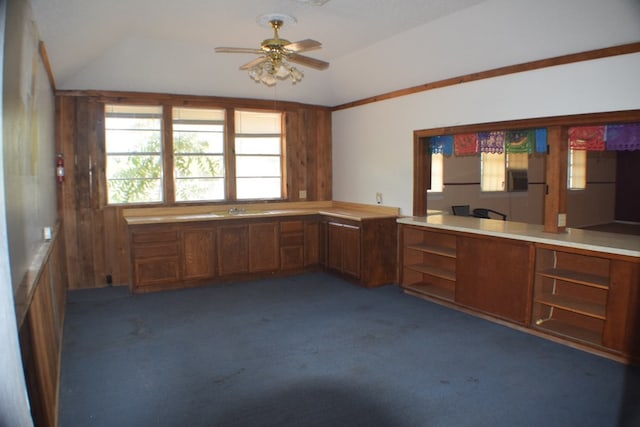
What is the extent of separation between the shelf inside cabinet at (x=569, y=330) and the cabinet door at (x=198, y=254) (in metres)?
3.71

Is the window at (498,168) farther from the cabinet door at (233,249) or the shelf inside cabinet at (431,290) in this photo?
the cabinet door at (233,249)

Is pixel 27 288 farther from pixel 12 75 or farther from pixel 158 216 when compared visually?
pixel 158 216

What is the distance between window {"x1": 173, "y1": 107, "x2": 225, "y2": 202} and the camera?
5.79 meters

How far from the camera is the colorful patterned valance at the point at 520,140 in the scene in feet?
14.4

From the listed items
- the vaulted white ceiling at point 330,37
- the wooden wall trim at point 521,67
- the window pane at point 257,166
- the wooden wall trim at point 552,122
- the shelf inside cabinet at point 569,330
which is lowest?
the shelf inside cabinet at point 569,330

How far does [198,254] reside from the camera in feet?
17.9

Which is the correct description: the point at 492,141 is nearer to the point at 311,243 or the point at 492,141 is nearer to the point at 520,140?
the point at 520,140

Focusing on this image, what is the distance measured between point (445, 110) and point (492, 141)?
607mm

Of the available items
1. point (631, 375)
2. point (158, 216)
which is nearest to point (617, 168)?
point (631, 375)

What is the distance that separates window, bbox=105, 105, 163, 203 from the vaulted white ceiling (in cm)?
33

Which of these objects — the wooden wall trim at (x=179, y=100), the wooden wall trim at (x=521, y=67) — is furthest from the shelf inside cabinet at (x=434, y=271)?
the wooden wall trim at (x=179, y=100)

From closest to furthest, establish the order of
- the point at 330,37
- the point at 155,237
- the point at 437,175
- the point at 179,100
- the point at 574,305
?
1. the point at 574,305
2. the point at 330,37
3. the point at 155,237
4. the point at 179,100
5. the point at 437,175

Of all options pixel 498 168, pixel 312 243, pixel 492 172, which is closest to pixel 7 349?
pixel 312 243

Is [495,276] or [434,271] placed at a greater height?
[495,276]
